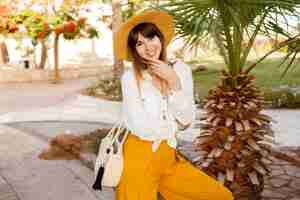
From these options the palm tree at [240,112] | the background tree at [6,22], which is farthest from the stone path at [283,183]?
the background tree at [6,22]

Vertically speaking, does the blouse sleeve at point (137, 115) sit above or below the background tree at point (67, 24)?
below

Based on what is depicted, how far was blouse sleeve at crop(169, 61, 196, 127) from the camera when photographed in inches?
95.2

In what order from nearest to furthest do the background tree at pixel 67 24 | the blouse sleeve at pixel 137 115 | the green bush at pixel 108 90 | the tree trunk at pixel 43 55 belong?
1. the blouse sleeve at pixel 137 115
2. the green bush at pixel 108 90
3. the background tree at pixel 67 24
4. the tree trunk at pixel 43 55

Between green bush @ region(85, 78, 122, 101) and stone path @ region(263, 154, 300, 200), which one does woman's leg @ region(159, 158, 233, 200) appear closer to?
stone path @ region(263, 154, 300, 200)

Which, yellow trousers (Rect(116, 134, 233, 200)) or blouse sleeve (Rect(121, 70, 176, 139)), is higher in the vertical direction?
blouse sleeve (Rect(121, 70, 176, 139))

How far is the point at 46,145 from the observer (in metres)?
6.70

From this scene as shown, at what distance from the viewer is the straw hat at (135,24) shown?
250 cm

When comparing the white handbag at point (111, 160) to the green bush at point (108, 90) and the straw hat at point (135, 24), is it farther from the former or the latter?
the green bush at point (108, 90)

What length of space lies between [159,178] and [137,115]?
39 cm

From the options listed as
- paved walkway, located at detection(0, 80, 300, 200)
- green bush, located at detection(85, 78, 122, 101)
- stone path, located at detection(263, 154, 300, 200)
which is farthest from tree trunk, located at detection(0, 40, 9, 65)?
stone path, located at detection(263, 154, 300, 200)

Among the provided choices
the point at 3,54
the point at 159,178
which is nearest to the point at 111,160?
the point at 159,178

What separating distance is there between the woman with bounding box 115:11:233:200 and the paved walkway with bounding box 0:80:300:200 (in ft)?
6.72

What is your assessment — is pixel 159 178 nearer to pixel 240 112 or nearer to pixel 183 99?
pixel 183 99

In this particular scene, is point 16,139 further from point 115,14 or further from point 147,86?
point 147,86
